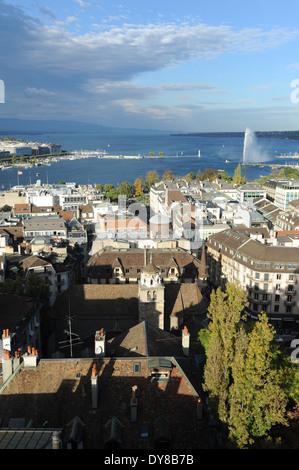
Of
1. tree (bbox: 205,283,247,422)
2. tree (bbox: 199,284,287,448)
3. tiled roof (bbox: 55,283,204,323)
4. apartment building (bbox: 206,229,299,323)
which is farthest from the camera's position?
apartment building (bbox: 206,229,299,323)

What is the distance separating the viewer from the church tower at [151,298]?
3647 cm

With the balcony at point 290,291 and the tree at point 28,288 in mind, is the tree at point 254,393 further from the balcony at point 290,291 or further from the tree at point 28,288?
the balcony at point 290,291

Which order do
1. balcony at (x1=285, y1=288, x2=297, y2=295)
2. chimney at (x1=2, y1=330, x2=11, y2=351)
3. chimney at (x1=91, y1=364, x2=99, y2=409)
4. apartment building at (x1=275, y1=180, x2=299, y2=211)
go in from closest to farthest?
1. chimney at (x1=91, y1=364, x2=99, y2=409)
2. chimney at (x1=2, y1=330, x2=11, y2=351)
3. balcony at (x1=285, y1=288, x2=297, y2=295)
4. apartment building at (x1=275, y1=180, x2=299, y2=211)

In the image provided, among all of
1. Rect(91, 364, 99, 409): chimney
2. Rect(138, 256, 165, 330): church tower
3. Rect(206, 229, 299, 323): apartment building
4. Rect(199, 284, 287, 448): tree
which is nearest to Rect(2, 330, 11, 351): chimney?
Rect(91, 364, 99, 409): chimney

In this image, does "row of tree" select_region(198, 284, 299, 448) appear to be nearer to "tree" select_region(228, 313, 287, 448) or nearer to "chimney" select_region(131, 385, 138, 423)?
"tree" select_region(228, 313, 287, 448)

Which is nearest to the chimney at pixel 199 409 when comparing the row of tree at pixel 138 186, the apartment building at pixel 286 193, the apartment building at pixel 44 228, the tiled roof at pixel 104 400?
the tiled roof at pixel 104 400

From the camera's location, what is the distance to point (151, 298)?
36.7 m

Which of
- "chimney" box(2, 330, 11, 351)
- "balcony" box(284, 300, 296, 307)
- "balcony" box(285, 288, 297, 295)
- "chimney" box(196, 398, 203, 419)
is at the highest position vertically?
"chimney" box(2, 330, 11, 351)

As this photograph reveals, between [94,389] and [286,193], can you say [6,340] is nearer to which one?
[94,389]

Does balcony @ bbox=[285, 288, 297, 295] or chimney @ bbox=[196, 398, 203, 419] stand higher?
chimney @ bbox=[196, 398, 203, 419]

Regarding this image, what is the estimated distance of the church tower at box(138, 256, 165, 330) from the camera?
36469mm

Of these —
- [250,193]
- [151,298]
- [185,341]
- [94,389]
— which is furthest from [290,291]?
[250,193]

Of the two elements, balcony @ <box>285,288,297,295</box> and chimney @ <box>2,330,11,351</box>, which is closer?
Result: chimney @ <box>2,330,11,351</box>
